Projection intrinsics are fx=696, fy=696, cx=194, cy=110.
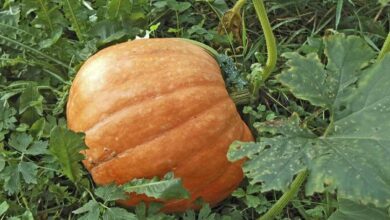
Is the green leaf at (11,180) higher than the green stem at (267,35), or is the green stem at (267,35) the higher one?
the green stem at (267,35)

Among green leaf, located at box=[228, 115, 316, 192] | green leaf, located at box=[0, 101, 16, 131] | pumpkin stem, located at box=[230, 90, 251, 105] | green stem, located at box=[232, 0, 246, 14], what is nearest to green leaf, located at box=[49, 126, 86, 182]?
green leaf, located at box=[0, 101, 16, 131]

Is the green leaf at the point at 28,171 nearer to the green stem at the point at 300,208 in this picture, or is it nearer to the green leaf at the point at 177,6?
the green stem at the point at 300,208

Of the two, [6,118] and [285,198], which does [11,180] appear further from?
[285,198]

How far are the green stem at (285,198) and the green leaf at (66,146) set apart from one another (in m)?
0.64

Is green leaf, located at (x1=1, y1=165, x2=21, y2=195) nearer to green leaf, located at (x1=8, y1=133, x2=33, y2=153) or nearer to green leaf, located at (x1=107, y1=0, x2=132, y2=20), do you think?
green leaf, located at (x1=8, y1=133, x2=33, y2=153)

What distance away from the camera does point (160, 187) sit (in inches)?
84.0

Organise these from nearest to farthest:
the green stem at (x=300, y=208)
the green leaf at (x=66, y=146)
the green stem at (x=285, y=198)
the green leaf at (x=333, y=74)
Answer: the green leaf at (x=333, y=74) → the green stem at (x=285, y=198) → the green leaf at (x=66, y=146) → the green stem at (x=300, y=208)

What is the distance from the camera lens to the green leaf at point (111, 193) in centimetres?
219

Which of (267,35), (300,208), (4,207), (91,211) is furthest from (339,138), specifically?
(4,207)

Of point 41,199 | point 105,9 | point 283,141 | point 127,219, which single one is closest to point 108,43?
point 105,9

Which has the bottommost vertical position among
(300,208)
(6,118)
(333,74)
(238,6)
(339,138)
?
(300,208)

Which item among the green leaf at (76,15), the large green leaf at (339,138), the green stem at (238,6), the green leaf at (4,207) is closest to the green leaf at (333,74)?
the large green leaf at (339,138)

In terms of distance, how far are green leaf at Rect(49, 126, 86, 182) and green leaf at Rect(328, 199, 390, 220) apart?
2.67 feet

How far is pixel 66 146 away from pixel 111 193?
0.67ft
